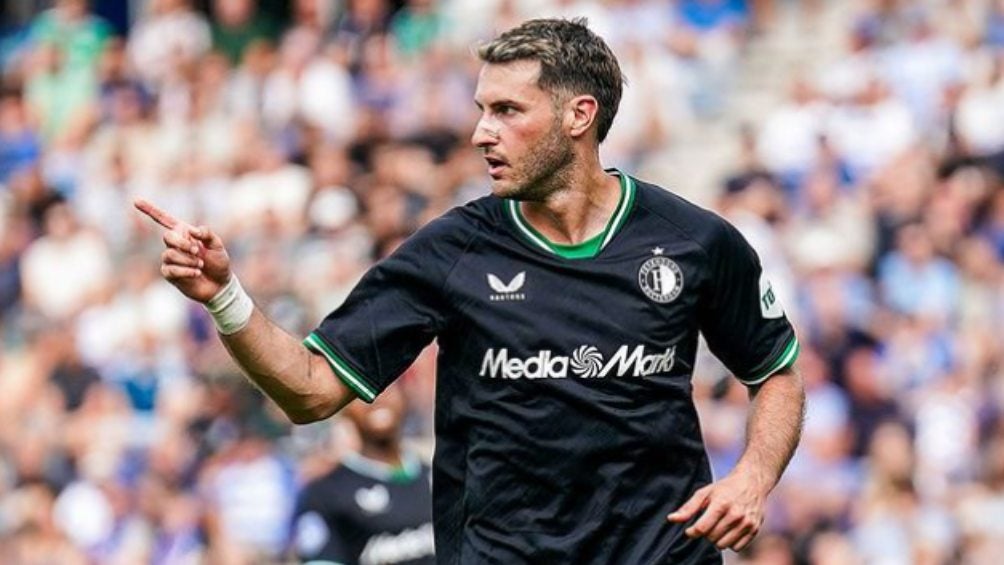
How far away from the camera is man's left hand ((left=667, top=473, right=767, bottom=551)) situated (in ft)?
19.2

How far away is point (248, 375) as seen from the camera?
5.95 meters

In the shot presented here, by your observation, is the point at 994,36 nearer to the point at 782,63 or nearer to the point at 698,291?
the point at 782,63

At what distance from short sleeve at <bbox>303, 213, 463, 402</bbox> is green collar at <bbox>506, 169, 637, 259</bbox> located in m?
0.19

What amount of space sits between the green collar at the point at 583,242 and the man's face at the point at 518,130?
96mm

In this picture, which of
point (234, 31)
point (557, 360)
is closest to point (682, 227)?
point (557, 360)

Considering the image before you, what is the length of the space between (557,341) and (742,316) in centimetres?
54

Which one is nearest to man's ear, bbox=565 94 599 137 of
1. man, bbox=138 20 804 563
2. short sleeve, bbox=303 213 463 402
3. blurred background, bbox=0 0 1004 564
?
man, bbox=138 20 804 563

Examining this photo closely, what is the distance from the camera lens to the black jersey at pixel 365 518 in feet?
29.3

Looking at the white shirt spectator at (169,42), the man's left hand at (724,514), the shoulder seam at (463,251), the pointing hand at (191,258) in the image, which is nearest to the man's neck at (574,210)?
the shoulder seam at (463,251)

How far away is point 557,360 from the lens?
19.9 ft

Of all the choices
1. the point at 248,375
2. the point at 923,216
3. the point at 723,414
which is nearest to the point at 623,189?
the point at 248,375

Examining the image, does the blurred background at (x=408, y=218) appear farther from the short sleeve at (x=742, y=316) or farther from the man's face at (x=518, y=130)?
the man's face at (x=518, y=130)

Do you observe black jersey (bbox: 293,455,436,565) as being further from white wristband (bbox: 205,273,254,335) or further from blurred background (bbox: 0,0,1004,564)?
white wristband (bbox: 205,273,254,335)

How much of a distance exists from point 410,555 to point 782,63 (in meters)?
10.3
